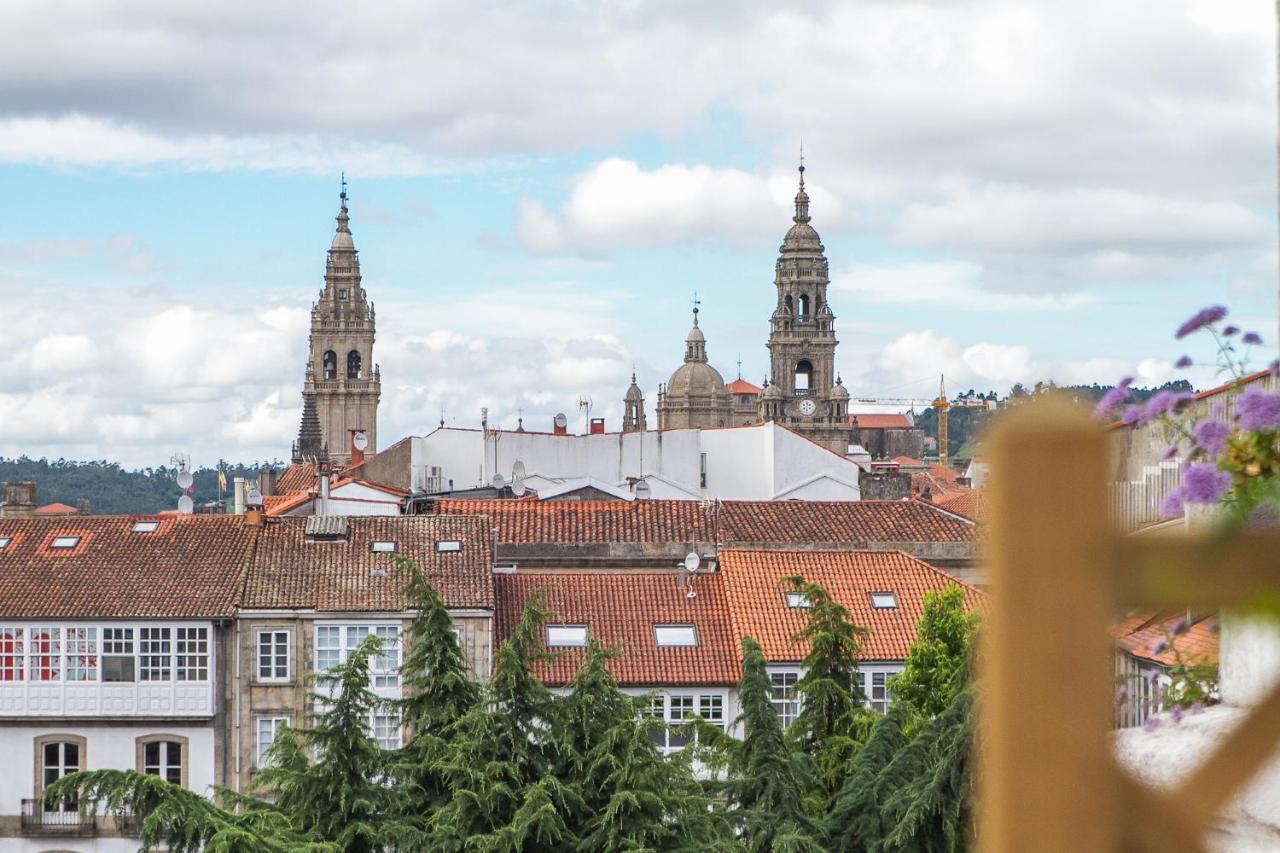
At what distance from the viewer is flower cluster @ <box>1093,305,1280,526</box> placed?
9.25 feet

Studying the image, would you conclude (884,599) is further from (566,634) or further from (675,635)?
(566,634)

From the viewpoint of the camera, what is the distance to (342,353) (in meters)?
159

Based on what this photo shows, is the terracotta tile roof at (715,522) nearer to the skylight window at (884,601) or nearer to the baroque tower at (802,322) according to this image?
the skylight window at (884,601)

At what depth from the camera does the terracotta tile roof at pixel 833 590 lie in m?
34.2

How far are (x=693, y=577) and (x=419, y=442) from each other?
32131 mm

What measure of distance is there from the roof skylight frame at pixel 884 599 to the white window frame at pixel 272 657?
1185 cm

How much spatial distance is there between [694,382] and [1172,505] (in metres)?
156

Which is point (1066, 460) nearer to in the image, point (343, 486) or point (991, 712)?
point (991, 712)

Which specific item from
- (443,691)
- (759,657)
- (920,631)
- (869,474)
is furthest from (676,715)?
(869,474)

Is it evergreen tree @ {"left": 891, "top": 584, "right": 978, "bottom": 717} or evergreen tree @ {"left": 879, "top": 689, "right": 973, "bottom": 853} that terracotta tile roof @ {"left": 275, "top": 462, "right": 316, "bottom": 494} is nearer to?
evergreen tree @ {"left": 891, "top": 584, "right": 978, "bottom": 717}

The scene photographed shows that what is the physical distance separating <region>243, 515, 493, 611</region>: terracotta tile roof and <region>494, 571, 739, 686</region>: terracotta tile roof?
Result: 34.4 inches

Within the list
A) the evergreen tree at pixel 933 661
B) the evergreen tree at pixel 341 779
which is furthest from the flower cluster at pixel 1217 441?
the evergreen tree at pixel 933 661

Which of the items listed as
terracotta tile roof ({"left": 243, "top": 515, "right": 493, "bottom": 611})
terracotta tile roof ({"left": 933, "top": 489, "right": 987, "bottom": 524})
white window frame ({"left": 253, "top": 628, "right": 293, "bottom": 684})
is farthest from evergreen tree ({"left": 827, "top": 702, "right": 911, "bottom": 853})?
white window frame ({"left": 253, "top": 628, "right": 293, "bottom": 684})

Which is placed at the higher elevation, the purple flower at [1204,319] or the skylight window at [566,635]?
the purple flower at [1204,319]
